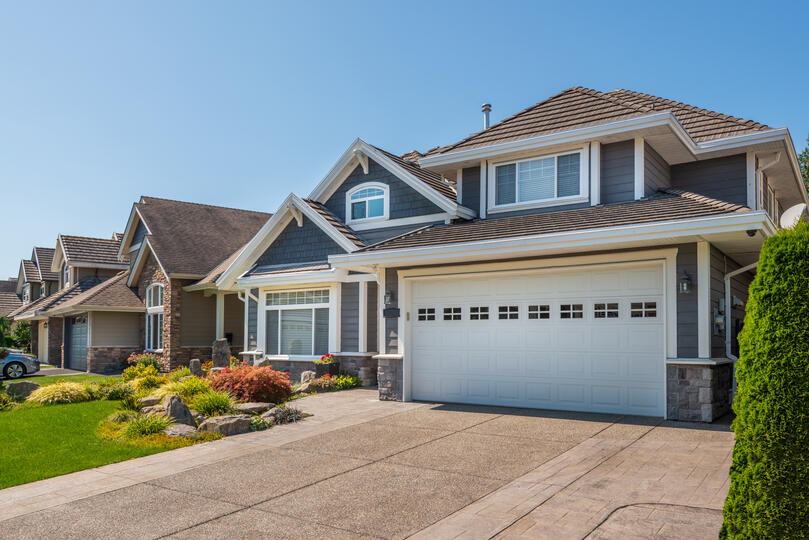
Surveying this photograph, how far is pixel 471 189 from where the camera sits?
14.8m

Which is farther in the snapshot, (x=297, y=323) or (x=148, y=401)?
(x=297, y=323)

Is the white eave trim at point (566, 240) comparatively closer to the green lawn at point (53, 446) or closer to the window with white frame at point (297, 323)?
the window with white frame at point (297, 323)

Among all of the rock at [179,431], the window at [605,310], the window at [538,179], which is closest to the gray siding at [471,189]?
the window at [538,179]

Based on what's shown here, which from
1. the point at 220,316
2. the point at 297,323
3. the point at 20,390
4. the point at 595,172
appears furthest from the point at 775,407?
the point at 220,316

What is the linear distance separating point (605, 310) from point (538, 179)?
390cm

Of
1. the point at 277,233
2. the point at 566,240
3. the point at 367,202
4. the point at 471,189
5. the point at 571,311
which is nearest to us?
the point at 566,240

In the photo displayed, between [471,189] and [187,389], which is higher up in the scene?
[471,189]

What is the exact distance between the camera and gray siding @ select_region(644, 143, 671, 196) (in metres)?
12.5

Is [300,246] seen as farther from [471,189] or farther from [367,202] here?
[471,189]

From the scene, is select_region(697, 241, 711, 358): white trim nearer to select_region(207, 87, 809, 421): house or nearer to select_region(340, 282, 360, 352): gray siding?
select_region(207, 87, 809, 421): house

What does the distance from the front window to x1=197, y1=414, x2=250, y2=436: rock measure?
26.3 feet

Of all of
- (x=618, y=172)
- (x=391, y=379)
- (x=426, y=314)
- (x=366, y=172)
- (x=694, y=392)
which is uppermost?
(x=366, y=172)

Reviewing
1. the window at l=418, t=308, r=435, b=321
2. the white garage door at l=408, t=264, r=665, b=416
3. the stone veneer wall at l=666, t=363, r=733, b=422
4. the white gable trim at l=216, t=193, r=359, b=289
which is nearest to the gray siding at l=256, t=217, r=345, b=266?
the white gable trim at l=216, t=193, r=359, b=289

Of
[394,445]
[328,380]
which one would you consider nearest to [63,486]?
[394,445]
